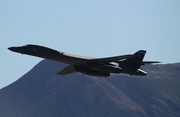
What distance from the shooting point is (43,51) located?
194 feet

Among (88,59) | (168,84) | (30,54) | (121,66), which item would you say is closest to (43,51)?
(30,54)

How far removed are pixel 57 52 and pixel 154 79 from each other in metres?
128

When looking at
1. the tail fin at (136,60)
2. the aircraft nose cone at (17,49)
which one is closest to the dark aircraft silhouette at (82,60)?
the aircraft nose cone at (17,49)

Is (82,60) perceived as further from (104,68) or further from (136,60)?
(136,60)

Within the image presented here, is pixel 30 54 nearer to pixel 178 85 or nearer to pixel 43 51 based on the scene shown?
pixel 43 51

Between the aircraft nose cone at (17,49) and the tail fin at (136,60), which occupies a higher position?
the aircraft nose cone at (17,49)

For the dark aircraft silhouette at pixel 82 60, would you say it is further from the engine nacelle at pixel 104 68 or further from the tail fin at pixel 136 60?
the tail fin at pixel 136 60

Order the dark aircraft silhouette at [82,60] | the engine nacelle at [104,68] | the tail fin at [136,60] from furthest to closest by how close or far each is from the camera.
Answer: the tail fin at [136,60] → the engine nacelle at [104,68] → the dark aircraft silhouette at [82,60]

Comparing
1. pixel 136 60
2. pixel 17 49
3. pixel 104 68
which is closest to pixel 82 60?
pixel 104 68

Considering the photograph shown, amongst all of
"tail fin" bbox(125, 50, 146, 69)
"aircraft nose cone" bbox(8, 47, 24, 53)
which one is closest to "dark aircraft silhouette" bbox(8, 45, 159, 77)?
"aircraft nose cone" bbox(8, 47, 24, 53)

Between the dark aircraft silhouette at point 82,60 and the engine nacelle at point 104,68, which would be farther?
the engine nacelle at point 104,68

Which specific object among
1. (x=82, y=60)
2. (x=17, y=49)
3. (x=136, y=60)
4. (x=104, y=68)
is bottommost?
(x=104, y=68)

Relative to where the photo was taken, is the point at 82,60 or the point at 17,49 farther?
the point at 82,60

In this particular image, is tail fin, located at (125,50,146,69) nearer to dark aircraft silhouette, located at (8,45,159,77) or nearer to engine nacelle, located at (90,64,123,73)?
dark aircraft silhouette, located at (8,45,159,77)
